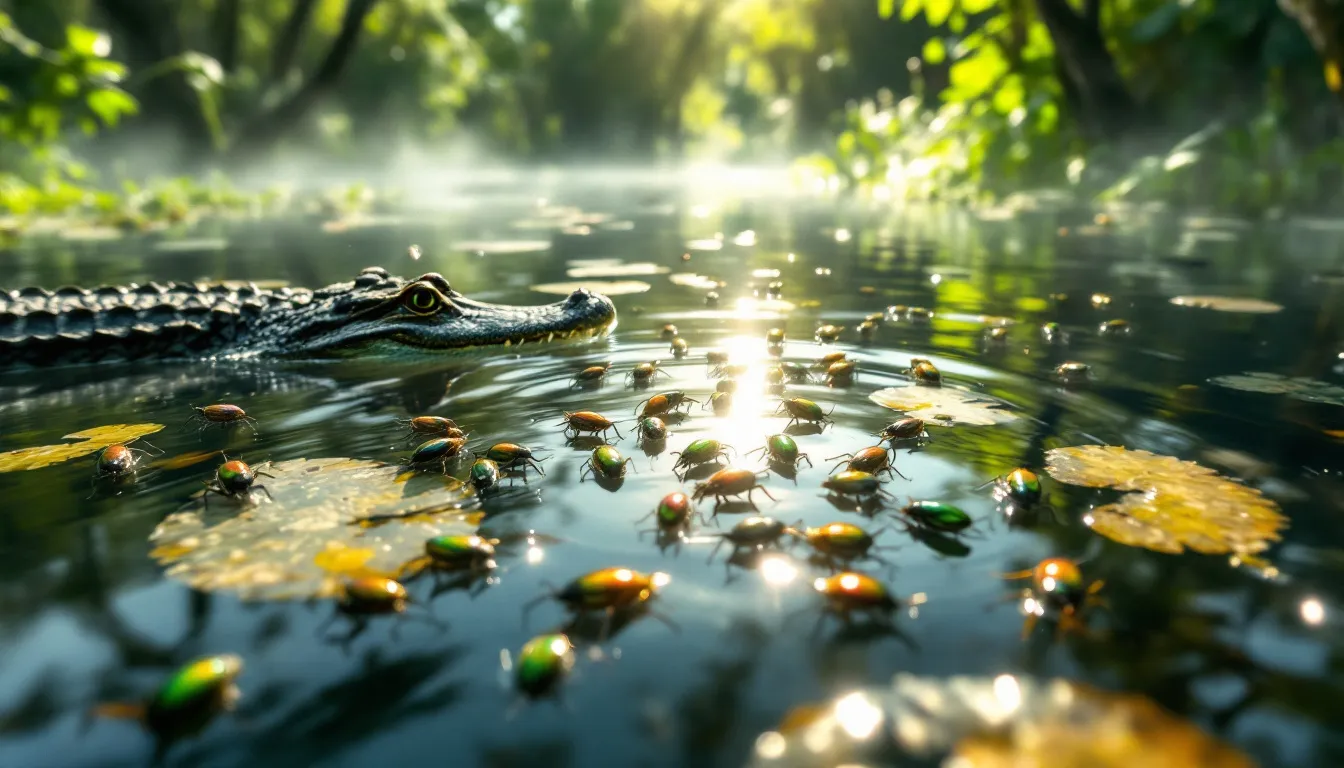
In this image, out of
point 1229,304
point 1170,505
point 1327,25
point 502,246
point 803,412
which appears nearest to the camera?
point 1170,505

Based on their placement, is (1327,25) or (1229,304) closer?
(1229,304)

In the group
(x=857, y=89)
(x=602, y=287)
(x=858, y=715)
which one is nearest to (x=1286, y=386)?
(x=858, y=715)

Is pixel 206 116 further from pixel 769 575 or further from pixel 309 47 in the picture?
pixel 769 575

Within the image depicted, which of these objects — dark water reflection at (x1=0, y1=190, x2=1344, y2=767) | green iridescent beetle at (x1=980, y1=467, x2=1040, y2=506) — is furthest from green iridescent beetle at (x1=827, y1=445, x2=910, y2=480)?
green iridescent beetle at (x1=980, y1=467, x2=1040, y2=506)

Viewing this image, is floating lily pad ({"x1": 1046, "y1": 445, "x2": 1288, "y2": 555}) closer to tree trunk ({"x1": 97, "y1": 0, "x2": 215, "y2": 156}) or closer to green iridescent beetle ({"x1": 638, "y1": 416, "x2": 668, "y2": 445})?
green iridescent beetle ({"x1": 638, "y1": 416, "x2": 668, "y2": 445})

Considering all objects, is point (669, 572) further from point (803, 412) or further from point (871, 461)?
point (803, 412)

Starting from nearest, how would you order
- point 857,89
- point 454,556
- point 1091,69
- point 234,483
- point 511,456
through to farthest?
point 454,556, point 234,483, point 511,456, point 1091,69, point 857,89

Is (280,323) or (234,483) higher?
(280,323)
